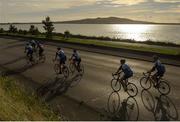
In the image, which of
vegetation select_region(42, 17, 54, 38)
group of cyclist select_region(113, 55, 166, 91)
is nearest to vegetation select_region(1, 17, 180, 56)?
vegetation select_region(42, 17, 54, 38)

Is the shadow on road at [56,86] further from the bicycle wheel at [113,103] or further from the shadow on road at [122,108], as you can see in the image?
the shadow on road at [122,108]

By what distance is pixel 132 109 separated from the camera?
13.6m

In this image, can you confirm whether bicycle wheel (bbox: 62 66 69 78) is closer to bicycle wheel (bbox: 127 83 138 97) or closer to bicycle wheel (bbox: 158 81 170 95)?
bicycle wheel (bbox: 127 83 138 97)

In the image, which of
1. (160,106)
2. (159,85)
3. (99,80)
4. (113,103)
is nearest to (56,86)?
(99,80)

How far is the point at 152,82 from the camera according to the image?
16.4 m

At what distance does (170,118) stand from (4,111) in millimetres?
6640

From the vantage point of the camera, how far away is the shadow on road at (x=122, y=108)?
12609mm

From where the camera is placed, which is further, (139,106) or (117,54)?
(117,54)

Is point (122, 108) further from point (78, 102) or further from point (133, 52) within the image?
point (133, 52)

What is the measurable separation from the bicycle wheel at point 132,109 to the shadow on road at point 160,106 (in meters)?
0.46

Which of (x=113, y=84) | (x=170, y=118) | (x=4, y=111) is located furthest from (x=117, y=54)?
(x=4, y=111)

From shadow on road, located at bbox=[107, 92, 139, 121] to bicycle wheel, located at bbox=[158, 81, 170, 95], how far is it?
1621 mm

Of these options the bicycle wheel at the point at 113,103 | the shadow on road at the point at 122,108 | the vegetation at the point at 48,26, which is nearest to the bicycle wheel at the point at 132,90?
the shadow on road at the point at 122,108

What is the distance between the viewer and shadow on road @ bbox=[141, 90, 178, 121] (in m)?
12.5
